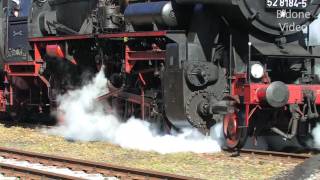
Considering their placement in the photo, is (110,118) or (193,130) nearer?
(193,130)

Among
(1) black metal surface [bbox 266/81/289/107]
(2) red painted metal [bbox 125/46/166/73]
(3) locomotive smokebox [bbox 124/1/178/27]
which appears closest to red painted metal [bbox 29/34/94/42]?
(2) red painted metal [bbox 125/46/166/73]

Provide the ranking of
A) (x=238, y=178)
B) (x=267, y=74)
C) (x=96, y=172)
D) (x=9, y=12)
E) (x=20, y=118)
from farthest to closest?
(x=20, y=118) < (x=9, y=12) < (x=267, y=74) < (x=96, y=172) < (x=238, y=178)

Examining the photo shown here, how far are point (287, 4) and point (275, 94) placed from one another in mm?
1521

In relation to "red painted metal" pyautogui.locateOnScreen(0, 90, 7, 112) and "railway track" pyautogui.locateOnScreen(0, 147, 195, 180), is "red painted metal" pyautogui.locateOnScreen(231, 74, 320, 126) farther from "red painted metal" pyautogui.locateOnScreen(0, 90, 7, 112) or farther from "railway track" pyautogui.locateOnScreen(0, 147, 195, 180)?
"red painted metal" pyautogui.locateOnScreen(0, 90, 7, 112)

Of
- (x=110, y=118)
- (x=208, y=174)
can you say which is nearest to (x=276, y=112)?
(x=208, y=174)

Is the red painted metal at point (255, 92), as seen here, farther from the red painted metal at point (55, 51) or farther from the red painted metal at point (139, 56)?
the red painted metal at point (55, 51)

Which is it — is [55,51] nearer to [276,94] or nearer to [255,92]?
[255,92]

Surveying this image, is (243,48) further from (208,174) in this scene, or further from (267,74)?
(208,174)

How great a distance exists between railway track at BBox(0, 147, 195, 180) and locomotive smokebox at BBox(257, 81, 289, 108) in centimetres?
215

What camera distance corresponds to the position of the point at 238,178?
729cm

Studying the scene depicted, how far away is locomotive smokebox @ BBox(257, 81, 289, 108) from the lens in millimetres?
8320

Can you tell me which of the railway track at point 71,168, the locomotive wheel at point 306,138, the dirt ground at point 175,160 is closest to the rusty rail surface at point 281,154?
the dirt ground at point 175,160

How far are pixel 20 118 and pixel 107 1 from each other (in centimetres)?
527

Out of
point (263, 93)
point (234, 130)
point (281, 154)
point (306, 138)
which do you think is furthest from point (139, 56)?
point (306, 138)
